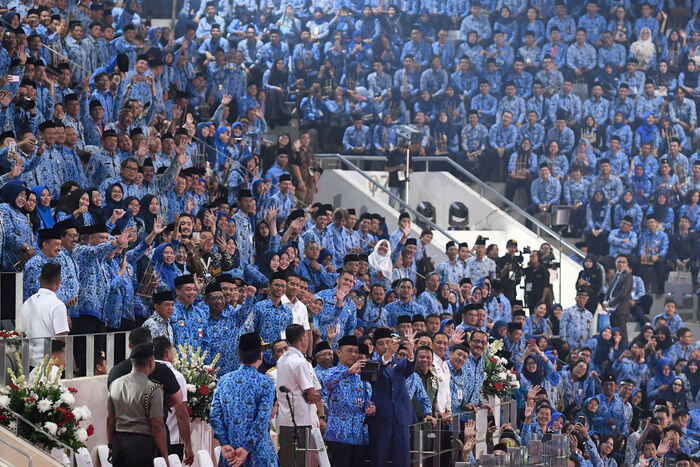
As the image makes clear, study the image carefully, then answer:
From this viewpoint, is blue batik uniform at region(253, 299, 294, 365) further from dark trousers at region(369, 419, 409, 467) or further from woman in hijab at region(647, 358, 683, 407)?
woman in hijab at region(647, 358, 683, 407)

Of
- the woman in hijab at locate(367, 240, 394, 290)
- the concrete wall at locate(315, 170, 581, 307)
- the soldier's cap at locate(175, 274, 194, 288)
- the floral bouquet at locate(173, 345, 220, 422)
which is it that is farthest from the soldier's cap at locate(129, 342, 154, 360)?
the concrete wall at locate(315, 170, 581, 307)

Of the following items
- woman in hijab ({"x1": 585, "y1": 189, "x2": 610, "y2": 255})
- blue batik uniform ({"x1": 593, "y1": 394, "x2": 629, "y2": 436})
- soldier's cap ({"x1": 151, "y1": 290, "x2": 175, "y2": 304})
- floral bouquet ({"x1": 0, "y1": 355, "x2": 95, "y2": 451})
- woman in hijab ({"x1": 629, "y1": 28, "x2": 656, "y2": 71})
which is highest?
woman in hijab ({"x1": 629, "y1": 28, "x2": 656, "y2": 71})

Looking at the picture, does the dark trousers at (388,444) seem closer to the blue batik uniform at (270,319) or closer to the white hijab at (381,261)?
the blue batik uniform at (270,319)

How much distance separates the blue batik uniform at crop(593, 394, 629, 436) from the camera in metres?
18.1

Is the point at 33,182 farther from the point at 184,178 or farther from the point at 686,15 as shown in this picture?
the point at 686,15

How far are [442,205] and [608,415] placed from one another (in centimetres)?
463

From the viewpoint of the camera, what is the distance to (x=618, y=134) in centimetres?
2297

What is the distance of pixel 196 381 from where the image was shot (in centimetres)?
1027

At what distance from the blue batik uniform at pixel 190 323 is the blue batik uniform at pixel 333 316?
246cm

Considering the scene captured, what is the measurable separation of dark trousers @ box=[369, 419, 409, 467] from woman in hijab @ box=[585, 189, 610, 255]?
10833 millimetres

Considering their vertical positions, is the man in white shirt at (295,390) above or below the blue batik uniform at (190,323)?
below

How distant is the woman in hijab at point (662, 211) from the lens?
21641 mm

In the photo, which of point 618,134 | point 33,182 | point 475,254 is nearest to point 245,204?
point 33,182

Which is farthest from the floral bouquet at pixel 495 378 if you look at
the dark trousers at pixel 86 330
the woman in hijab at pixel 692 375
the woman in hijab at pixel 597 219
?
the woman in hijab at pixel 597 219
